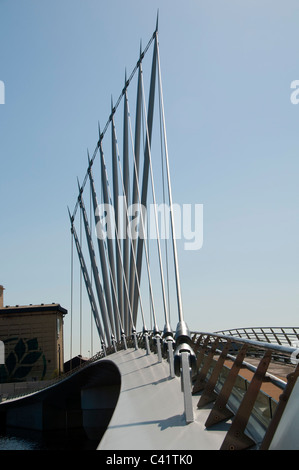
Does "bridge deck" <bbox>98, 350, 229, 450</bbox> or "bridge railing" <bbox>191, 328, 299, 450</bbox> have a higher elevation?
"bridge railing" <bbox>191, 328, 299, 450</bbox>

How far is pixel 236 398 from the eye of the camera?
5.52 metres

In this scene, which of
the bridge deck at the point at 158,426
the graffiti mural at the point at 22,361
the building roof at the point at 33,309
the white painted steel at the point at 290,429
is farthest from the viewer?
the building roof at the point at 33,309

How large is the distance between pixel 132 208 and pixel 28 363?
4419 centimetres

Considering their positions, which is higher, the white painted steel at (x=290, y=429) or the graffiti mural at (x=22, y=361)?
the white painted steel at (x=290, y=429)

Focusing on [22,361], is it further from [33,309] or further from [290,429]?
[290,429]

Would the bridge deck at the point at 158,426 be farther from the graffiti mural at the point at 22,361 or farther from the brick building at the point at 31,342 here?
the graffiti mural at the point at 22,361

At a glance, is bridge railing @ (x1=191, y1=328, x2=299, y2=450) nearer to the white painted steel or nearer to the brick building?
the white painted steel

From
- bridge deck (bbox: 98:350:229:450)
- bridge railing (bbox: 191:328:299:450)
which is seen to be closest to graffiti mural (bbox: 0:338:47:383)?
bridge deck (bbox: 98:350:229:450)

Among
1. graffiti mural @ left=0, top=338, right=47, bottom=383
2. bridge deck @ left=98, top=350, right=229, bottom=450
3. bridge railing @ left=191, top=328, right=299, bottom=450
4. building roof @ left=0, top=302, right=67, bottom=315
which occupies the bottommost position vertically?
graffiti mural @ left=0, top=338, right=47, bottom=383

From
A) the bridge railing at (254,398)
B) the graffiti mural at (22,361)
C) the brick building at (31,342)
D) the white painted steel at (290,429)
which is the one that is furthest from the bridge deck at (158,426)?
the graffiti mural at (22,361)

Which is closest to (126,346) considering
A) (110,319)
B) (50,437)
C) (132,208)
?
(132,208)

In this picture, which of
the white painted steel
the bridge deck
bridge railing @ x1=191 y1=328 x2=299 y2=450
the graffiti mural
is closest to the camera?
the white painted steel

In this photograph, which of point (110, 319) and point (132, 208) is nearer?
point (132, 208)
